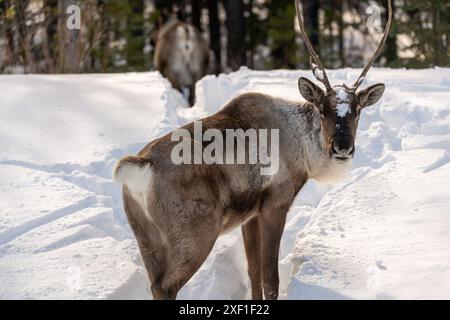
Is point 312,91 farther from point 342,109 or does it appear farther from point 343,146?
point 343,146

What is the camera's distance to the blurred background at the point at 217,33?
1252 centimetres

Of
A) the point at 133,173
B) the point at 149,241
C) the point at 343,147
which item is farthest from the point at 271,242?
the point at 133,173

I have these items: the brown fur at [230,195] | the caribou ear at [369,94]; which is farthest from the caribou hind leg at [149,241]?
the caribou ear at [369,94]

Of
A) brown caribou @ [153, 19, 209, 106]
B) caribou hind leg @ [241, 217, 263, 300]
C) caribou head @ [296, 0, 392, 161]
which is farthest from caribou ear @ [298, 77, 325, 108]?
brown caribou @ [153, 19, 209, 106]

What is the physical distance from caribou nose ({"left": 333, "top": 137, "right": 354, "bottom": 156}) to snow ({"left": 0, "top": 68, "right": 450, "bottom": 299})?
0.75 metres

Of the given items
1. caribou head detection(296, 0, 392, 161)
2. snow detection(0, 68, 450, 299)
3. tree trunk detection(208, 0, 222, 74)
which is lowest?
tree trunk detection(208, 0, 222, 74)

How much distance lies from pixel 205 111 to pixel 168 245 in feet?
13.3

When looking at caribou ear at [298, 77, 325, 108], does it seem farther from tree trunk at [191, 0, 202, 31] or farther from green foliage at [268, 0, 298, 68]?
tree trunk at [191, 0, 202, 31]

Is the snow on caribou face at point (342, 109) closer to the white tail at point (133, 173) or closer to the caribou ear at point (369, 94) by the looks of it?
the caribou ear at point (369, 94)

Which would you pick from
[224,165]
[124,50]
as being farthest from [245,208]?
[124,50]

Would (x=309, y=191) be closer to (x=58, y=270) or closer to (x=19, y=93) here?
(x=58, y=270)

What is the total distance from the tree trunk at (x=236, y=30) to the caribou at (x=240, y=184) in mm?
10968

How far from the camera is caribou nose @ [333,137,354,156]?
5.31 m

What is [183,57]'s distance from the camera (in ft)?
44.8
